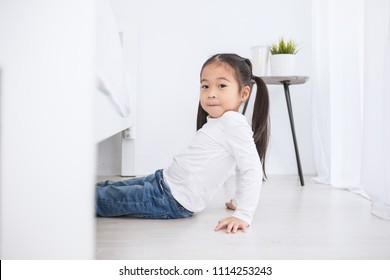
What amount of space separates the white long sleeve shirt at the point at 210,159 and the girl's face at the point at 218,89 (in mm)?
32

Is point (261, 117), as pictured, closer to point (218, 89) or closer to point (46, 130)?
point (218, 89)

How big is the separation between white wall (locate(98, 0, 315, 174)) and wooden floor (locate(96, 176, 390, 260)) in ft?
2.70

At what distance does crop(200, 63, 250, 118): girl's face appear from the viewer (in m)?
1.10

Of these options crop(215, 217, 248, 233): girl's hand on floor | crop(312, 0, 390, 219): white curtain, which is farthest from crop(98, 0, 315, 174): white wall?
crop(215, 217, 248, 233): girl's hand on floor

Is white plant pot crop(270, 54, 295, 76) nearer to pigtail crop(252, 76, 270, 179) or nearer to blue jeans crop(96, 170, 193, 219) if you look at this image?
pigtail crop(252, 76, 270, 179)

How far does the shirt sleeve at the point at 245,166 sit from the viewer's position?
101 centimetres

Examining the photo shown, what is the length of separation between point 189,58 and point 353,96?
860 mm

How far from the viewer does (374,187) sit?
1232 millimetres

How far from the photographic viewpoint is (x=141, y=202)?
1.09 m

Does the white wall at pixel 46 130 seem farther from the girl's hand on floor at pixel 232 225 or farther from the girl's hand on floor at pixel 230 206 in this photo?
the girl's hand on floor at pixel 230 206

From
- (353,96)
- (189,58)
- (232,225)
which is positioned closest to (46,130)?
(232,225)

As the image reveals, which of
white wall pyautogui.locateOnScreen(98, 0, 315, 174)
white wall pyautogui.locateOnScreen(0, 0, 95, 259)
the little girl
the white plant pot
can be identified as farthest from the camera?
white wall pyautogui.locateOnScreen(98, 0, 315, 174)

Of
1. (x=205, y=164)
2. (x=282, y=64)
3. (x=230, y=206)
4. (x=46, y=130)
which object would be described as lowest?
(x=230, y=206)
